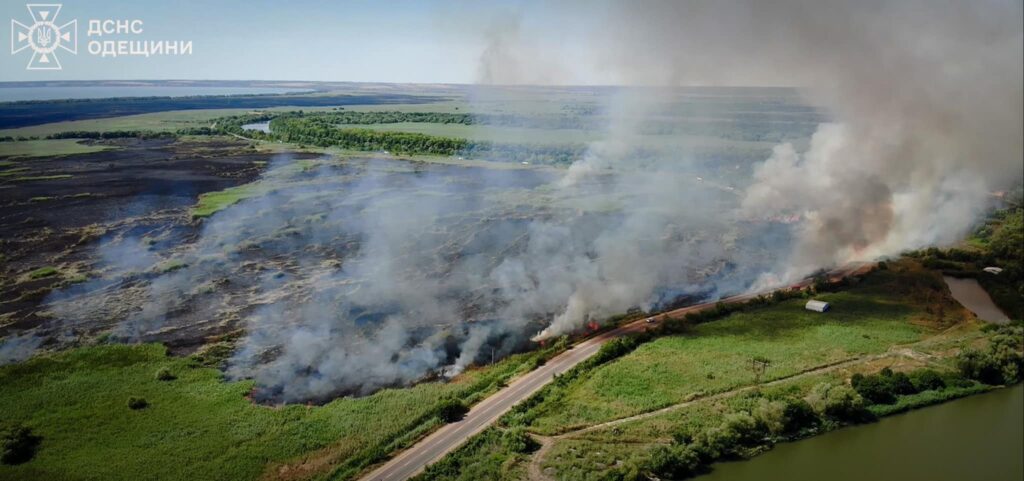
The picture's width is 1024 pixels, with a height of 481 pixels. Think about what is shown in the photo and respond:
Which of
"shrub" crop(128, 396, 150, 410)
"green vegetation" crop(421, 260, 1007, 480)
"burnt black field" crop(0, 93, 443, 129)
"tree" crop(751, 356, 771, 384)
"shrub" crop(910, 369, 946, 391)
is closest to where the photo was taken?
"green vegetation" crop(421, 260, 1007, 480)

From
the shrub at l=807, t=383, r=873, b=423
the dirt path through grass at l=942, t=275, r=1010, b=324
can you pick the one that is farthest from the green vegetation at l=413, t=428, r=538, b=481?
the dirt path through grass at l=942, t=275, r=1010, b=324

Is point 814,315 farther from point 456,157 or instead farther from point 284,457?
point 456,157

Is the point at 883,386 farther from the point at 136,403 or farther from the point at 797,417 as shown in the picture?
the point at 136,403

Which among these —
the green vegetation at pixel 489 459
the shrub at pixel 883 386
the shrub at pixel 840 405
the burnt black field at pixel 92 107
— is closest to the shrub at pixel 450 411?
the green vegetation at pixel 489 459

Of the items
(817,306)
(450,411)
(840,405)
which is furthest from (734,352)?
(450,411)

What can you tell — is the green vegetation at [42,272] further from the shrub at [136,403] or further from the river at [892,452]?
the river at [892,452]

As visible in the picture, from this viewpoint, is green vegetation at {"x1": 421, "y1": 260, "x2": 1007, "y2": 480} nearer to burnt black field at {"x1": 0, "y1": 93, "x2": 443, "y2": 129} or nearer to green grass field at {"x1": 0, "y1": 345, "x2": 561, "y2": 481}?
green grass field at {"x1": 0, "y1": 345, "x2": 561, "y2": 481}
